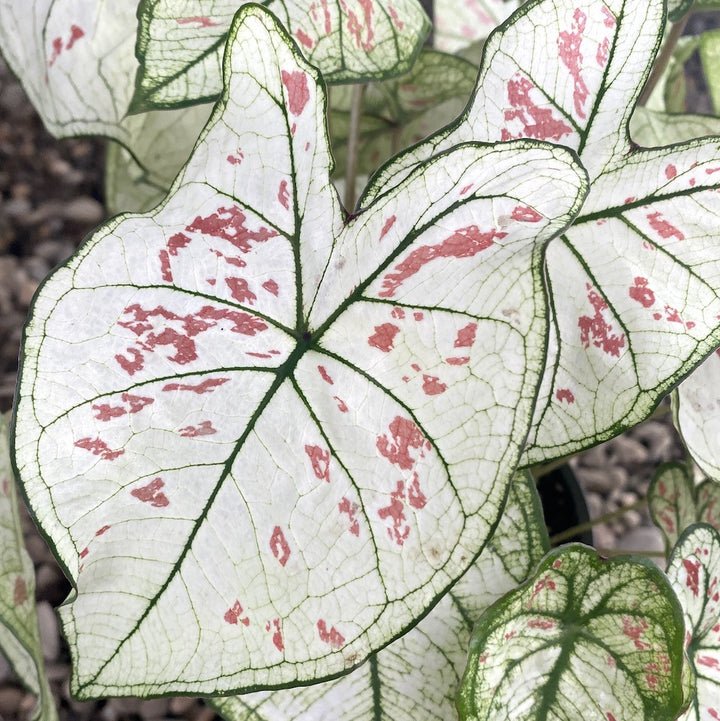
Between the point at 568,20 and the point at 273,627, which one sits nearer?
the point at 273,627

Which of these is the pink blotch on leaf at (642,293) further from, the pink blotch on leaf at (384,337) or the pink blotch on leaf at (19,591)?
the pink blotch on leaf at (19,591)

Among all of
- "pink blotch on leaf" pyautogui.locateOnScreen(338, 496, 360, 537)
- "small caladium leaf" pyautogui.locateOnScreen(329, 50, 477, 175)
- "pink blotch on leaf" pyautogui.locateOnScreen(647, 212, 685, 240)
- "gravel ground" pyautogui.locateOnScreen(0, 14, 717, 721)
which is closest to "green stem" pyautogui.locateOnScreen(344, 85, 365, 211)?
"small caladium leaf" pyautogui.locateOnScreen(329, 50, 477, 175)

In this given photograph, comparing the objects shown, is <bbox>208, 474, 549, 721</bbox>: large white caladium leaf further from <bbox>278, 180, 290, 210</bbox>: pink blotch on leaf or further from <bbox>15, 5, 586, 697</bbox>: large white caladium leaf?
<bbox>278, 180, 290, 210</bbox>: pink blotch on leaf

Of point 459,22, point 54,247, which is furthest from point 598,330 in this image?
point 54,247

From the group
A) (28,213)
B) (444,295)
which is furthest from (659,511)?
(28,213)

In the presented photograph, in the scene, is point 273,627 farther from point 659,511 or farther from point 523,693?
point 659,511

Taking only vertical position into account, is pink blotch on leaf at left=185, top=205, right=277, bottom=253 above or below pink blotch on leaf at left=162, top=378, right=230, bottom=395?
above
